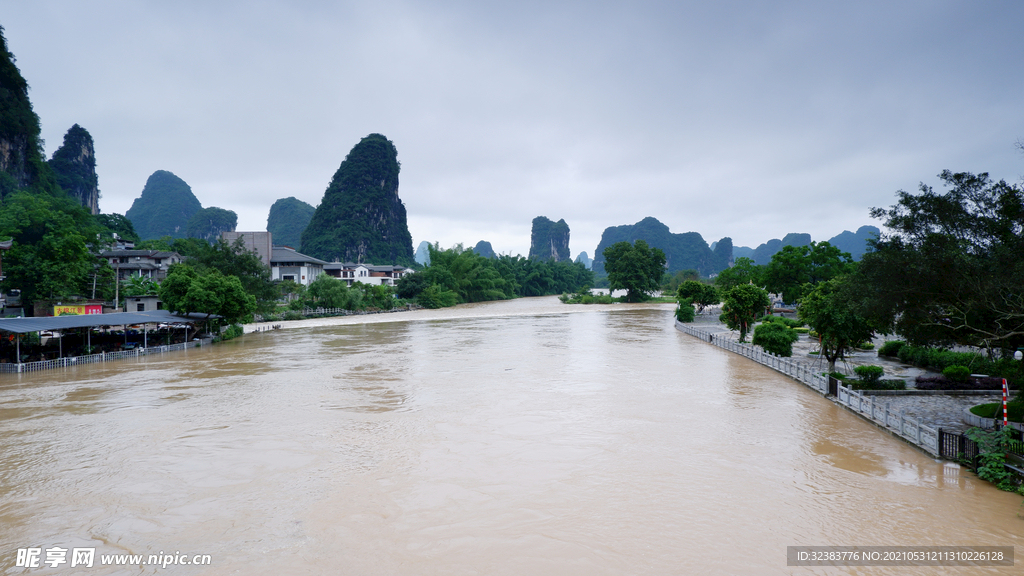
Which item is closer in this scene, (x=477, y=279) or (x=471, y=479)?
(x=471, y=479)

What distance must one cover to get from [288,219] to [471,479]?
19342cm

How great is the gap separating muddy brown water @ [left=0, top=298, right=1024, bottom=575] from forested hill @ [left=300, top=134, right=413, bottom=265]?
4251 inches

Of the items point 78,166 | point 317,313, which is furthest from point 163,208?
point 317,313

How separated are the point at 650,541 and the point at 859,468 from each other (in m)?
5.52

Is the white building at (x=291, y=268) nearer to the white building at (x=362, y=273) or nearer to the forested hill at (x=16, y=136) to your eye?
the white building at (x=362, y=273)

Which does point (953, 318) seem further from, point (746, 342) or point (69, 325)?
point (69, 325)

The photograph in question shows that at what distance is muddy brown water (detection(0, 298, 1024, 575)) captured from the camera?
725cm

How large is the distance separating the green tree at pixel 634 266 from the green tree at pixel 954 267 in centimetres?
6536

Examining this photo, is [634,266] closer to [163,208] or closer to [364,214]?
[364,214]

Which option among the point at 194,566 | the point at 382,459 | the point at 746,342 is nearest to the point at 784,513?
the point at 382,459

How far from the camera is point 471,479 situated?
31.9 ft

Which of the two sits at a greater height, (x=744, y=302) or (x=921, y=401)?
(x=744, y=302)

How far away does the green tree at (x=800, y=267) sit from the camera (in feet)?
133

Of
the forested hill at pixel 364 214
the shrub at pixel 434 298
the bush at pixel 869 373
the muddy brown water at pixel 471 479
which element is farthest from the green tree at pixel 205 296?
the forested hill at pixel 364 214
